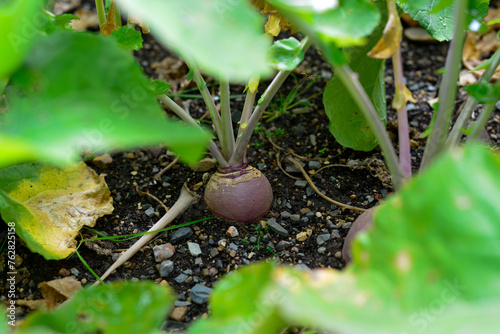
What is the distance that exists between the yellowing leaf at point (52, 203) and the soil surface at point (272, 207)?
0.06 meters

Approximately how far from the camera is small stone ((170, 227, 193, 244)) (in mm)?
1192

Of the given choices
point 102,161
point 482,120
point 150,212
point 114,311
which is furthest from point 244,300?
point 102,161

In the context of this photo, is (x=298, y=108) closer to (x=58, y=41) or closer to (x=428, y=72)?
(x=428, y=72)

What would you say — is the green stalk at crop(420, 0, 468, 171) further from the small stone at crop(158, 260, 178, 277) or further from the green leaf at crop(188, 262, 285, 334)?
the small stone at crop(158, 260, 178, 277)

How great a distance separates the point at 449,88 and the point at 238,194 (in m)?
0.57

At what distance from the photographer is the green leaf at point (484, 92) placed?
0.84 meters

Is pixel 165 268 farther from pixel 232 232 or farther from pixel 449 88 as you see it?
pixel 449 88

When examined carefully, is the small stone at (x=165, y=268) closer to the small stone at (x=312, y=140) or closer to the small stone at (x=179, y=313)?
the small stone at (x=179, y=313)

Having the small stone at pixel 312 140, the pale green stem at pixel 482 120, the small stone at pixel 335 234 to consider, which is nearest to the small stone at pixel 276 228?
the small stone at pixel 335 234

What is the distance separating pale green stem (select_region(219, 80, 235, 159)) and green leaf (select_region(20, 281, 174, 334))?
57 cm

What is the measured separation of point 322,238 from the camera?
1.17m

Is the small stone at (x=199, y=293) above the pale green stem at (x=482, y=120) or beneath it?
beneath

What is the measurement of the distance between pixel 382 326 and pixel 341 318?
0.16 ft

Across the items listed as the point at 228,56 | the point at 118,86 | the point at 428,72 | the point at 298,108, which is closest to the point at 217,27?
the point at 228,56
